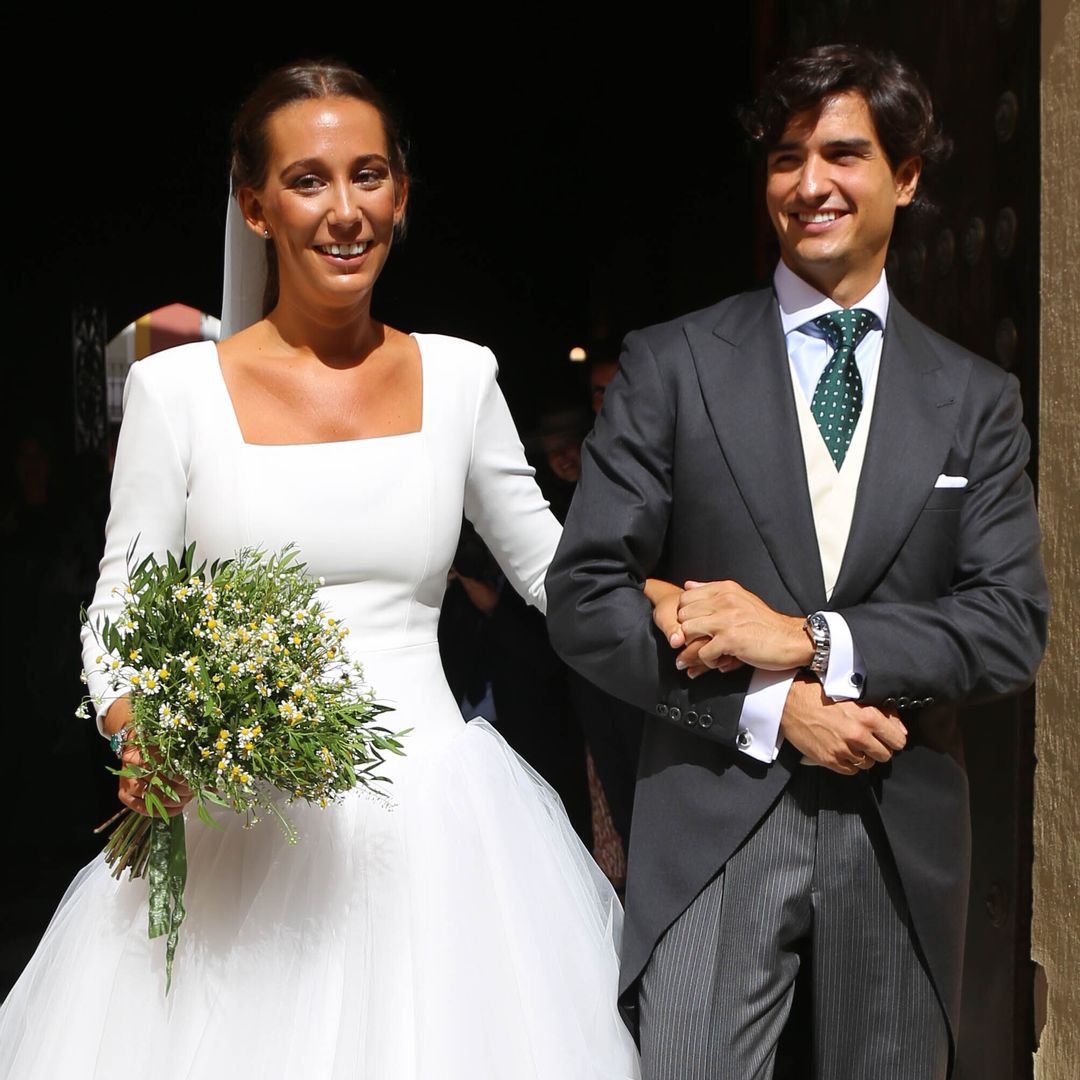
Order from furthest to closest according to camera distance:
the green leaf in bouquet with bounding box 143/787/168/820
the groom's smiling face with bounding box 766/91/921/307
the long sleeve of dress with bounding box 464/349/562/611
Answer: the long sleeve of dress with bounding box 464/349/562/611
the groom's smiling face with bounding box 766/91/921/307
the green leaf in bouquet with bounding box 143/787/168/820

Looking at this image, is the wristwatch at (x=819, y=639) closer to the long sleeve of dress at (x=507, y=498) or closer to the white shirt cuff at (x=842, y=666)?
the white shirt cuff at (x=842, y=666)

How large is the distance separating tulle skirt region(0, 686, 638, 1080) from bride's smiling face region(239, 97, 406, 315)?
2.76ft

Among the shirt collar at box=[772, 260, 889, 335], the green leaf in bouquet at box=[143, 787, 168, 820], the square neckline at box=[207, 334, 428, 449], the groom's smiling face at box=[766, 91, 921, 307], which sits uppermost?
the groom's smiling face at box=[766, 91, 921, 307]

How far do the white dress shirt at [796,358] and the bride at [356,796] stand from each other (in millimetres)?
480

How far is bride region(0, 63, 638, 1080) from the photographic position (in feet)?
7.61

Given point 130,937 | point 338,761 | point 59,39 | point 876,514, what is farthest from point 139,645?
point 59,39

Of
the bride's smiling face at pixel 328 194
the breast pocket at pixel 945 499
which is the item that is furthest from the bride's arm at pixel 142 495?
the breast pocket at pixel 945 499

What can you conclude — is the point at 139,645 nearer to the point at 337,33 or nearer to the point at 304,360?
the point at 304,360

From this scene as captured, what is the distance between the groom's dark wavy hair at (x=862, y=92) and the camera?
8.12 feet

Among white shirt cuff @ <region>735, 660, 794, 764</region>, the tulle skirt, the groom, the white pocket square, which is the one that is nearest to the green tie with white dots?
the groom

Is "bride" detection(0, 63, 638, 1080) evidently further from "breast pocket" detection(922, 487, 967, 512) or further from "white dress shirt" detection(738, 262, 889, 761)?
"breast pocket" detection(922, 487, 967, 512)

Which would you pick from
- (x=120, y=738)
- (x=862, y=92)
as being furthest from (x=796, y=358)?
(x=120, y=738)

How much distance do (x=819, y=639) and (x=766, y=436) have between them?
34cm

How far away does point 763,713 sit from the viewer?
235cm
